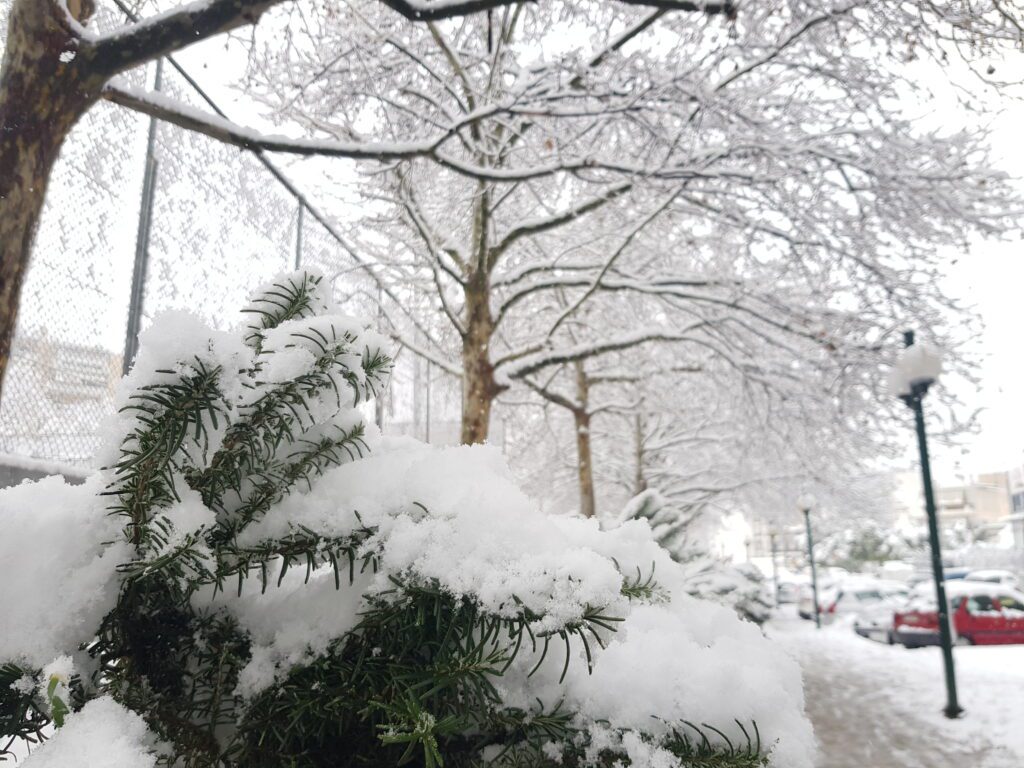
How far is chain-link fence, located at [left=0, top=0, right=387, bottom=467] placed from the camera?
11.5ft

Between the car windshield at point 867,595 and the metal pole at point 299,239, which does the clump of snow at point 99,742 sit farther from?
the car windshield at point 867,595

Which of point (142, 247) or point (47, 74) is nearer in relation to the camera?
point (47, 74)

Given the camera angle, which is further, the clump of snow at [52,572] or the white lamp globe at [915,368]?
the white lamp globe at [915,368]

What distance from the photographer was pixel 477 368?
762cm

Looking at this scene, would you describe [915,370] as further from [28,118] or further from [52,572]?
[52,572]

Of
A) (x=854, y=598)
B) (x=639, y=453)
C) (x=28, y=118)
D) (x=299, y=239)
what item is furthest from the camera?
(x=854, y=598)

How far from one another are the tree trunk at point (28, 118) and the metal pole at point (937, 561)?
26.3 feet

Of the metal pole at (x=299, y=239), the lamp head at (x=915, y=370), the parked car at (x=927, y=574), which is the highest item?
the metal pole at (x=299, y=239)

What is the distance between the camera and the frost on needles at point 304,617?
2.30ft

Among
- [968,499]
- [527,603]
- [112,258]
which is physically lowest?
[968,499]

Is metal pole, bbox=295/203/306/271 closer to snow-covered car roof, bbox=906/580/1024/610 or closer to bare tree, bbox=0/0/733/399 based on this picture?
bare tree, bbox=0/0/733/399

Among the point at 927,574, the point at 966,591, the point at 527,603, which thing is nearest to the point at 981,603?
the point at 966,591

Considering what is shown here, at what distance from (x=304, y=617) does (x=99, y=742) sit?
0.24 meters

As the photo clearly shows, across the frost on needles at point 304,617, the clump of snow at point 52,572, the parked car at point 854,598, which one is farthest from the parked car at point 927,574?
the clump of snow at point 52,572
